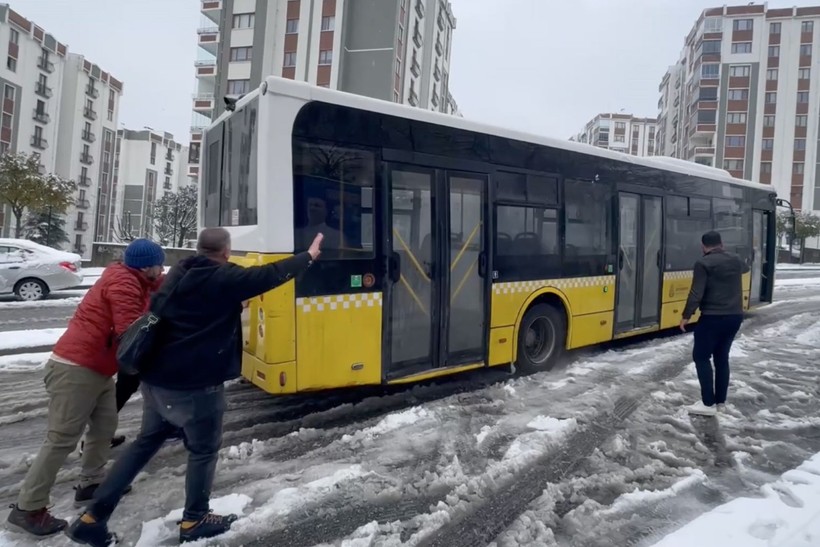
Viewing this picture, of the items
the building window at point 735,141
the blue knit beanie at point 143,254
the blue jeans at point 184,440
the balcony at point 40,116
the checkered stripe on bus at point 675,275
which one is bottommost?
the blue jeans at point 184,440

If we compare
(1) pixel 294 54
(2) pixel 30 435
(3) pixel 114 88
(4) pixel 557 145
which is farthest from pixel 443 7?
(2) pixel 30 435

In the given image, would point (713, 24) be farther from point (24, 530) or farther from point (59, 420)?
point (24, 530)

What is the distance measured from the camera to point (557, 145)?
725 centimetres

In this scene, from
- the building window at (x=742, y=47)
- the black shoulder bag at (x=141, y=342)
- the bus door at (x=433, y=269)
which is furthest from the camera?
the building window at (x=742, y=47)

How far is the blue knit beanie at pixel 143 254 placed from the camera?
3461mm

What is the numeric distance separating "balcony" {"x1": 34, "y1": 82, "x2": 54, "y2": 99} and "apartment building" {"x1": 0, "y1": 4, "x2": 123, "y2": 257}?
97 mm

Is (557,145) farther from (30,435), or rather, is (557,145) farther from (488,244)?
(30,435)

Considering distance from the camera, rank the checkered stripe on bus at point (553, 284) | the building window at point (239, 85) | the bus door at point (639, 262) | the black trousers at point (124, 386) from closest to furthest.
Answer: the black trousers at point (124, 386) < the checkered stripe on bus at point (553, 284) < the bus door at point (639, 262) < the building window at point (239, 85)

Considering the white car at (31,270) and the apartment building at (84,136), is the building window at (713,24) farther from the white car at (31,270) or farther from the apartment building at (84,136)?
the white car at (31,270)

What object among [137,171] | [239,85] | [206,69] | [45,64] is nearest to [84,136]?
[45,64]

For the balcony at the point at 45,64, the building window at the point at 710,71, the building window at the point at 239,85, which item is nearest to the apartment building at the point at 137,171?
the balcony at the point at 45,64

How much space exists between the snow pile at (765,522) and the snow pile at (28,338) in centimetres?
918

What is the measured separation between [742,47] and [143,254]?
259ft

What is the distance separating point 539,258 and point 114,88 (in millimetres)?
75951
